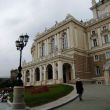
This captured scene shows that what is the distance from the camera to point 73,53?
168 ft

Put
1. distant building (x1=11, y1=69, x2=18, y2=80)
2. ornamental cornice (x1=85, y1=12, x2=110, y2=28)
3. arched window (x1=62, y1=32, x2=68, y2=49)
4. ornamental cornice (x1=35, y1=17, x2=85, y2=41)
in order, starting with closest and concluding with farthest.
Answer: ornamental cornice (x1=85, y1=12, x2=110, y2=28) < ornamental cornice (x1=35, y1=17, x2=85, y2=41) < arched window (x1=62, y1=32, x2=68, y2=49) < distant building (x1=11, y1=69, x2=18, y2=80)

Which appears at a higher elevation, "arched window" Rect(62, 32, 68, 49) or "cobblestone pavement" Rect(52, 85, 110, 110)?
"arched window" Rect(62, 32, 68, 49)

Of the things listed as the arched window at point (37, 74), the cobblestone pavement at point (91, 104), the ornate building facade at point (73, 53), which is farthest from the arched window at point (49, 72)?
the cobblestone pavement at point (91, 104)

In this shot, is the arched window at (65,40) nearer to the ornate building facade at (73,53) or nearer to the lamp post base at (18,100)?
the ornate building facade at (73,53)

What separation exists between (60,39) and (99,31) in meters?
10.4

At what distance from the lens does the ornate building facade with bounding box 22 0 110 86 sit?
163ft

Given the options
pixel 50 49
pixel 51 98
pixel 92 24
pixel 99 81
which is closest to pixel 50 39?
pixel 50 49

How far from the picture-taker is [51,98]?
22875mm

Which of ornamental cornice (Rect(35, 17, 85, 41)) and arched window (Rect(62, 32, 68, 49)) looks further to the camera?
arched window (Rect(62, 32, 68, 49))

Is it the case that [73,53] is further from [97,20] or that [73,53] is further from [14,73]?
[14,73]

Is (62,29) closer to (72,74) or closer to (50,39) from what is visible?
(50,39)

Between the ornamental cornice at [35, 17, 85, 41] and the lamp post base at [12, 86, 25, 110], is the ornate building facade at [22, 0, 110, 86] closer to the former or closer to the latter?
the ornamental cornice at [35, 17, 85, 41]

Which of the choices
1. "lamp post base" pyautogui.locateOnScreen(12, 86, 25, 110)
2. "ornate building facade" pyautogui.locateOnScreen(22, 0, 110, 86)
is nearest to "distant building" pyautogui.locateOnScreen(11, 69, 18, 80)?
"ornate building facade" pyautogui.locateOnScreen(22, 0, 110, 86)

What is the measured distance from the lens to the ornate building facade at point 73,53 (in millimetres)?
49750
